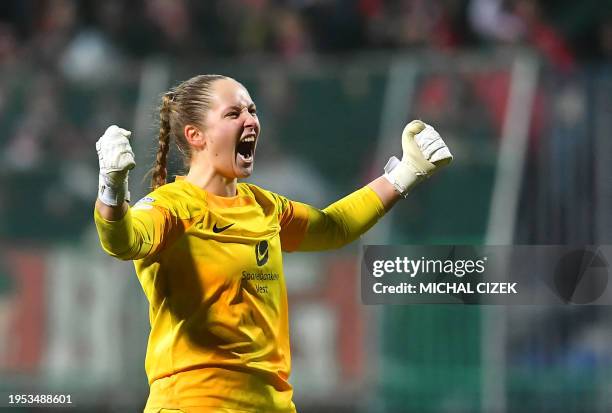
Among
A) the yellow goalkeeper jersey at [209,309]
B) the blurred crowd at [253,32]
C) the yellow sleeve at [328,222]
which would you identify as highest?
the blurred crowd at [253,32]

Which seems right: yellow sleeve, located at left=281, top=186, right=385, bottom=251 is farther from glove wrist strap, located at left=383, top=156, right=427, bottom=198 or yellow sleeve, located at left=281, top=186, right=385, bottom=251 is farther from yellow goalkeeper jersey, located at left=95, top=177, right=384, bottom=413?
yellow goalkeeper jersey, located at left=95, top=177, right=384, bottom=413

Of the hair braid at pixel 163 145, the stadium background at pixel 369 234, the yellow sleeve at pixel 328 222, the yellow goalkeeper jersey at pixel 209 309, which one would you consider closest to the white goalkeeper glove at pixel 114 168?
the yellow goalkeeper jersey at pixel 209 309

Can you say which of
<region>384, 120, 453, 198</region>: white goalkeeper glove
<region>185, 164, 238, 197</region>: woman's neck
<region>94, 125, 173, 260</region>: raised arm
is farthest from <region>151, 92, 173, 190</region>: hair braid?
<region>384, 120, 453, 198</region>: white goalkeeper glove

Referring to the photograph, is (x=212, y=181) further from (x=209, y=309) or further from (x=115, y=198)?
(x=115, y=198)

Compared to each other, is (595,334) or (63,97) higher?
(63,97)

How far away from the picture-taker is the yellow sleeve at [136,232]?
3.53 m

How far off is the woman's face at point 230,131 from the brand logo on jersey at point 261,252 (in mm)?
245

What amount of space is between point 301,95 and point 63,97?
1.50m

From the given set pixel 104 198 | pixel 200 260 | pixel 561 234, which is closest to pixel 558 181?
pixel 561 234

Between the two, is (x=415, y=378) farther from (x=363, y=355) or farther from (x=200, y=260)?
(x=200, y=260)

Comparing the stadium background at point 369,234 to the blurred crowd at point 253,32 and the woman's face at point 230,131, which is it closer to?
the blurred crowd at point 253,32

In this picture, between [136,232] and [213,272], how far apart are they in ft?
1.26

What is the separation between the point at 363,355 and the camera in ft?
23.3

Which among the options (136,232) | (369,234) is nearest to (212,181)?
(136,232)
